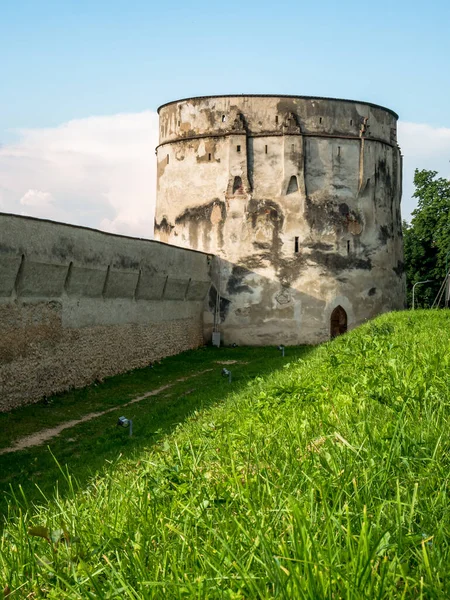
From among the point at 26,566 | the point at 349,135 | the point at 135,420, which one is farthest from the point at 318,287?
the point at 26,566

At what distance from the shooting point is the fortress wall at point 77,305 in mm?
16047

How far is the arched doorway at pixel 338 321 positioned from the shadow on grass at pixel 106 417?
14.3 feet

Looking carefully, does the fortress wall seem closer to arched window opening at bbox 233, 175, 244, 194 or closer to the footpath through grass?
arched window opening at bbox 233, 175, 244, 194

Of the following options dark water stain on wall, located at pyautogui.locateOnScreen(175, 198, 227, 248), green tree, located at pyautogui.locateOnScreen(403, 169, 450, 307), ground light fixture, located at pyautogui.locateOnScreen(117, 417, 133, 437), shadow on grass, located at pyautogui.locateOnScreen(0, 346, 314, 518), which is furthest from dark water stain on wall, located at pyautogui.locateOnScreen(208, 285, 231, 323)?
ground light fixture, located at pyautogui.locateOnScreen(117, 417, 133, 437)

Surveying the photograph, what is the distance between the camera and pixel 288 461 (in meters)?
4.21

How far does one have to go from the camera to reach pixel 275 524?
10.1ft

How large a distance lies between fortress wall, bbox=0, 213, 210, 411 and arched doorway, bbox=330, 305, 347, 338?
20.4ft

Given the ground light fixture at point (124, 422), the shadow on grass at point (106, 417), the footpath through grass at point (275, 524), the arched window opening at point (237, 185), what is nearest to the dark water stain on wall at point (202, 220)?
the arched window opening at point (237, 185)

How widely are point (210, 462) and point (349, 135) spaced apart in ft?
87.3

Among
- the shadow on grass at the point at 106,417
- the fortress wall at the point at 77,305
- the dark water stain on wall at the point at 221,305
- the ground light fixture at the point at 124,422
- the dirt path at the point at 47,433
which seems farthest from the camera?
the dark water stain on wall at the point at 221,305

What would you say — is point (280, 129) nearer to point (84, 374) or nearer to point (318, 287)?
point (318, 287)

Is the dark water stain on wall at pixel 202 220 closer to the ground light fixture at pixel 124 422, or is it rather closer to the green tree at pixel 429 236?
the green tree at pixel 429 236

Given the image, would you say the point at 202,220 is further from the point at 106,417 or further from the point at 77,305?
the point at 106,417

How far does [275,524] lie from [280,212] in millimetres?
26568
